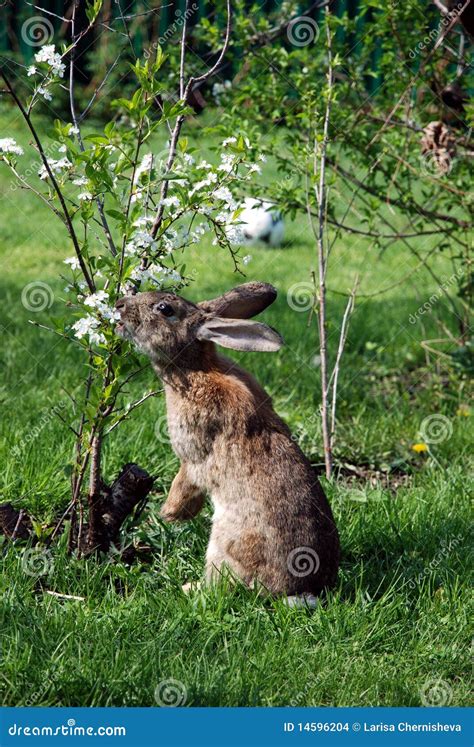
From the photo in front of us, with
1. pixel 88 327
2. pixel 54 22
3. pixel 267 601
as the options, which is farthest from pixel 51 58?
pixel 54 22

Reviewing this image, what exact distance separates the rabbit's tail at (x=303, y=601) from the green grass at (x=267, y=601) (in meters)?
0.05

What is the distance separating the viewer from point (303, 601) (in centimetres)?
375

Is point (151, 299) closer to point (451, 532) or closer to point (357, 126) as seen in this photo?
point (451, 532)

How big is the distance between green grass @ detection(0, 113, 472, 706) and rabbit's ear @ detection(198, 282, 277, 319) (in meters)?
1.03

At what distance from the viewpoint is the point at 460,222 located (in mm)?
6164

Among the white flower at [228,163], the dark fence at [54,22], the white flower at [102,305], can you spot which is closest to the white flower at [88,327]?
the white flower at [102,305]

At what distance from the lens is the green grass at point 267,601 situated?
324cm

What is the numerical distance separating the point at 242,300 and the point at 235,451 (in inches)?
28.1

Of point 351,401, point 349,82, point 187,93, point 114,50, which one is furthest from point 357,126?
point 114,50

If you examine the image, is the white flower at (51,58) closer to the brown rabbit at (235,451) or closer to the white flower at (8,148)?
the white flower at (8,148)

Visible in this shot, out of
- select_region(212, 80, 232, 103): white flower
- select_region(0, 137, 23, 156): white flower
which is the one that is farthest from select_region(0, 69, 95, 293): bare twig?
select_region(212, 80, 232, 103): white flower

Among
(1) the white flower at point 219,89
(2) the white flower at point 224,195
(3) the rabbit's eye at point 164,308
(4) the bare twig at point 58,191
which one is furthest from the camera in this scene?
(1) the white flower at point 219,89

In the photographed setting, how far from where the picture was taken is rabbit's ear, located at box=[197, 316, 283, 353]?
3.73 metres

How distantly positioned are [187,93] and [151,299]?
2.94ft
